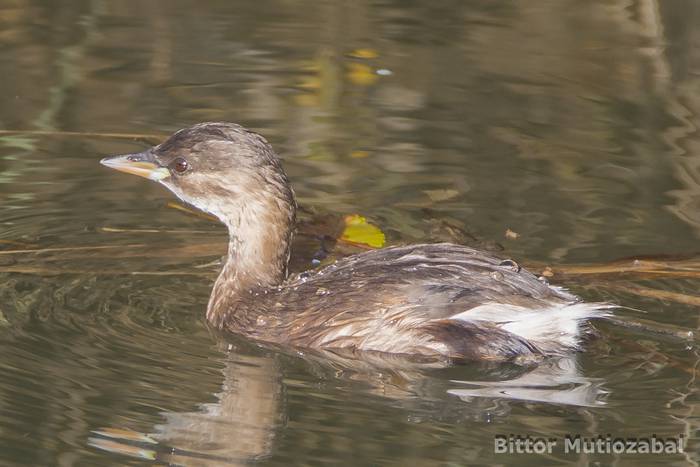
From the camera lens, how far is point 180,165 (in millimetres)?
6715

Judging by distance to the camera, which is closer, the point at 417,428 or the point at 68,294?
the point at 417,428

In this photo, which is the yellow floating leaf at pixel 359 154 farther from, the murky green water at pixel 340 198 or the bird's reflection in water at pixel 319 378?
the bird's reflection in water at pixel 319 378

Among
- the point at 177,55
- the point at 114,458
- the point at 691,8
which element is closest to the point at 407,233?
the point at 114,458

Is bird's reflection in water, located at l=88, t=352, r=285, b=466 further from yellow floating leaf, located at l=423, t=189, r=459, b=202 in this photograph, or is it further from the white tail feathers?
yellow floating leaf, located at l=423, t=189, r=459, b=202

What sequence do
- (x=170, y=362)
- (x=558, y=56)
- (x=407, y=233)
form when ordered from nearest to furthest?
(x=170, y=362), (x=407, y=233), (x=558, y=56)

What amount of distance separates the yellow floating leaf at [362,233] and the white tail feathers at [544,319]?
4.81 feet

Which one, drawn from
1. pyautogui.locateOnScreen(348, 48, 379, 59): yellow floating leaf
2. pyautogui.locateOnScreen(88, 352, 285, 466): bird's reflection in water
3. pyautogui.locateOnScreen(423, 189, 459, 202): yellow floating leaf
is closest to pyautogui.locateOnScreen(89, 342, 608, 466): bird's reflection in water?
pyautogui.locateOnScreen(88, 352, 285, 466): bird's reflection in water

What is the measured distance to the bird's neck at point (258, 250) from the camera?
21.6ft

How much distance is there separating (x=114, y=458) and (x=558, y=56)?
21.6 ft

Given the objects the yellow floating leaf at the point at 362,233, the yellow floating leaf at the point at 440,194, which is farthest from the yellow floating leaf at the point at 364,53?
the yellow floating leaf at the point at 362,233

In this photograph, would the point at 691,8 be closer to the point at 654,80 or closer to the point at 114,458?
the point at 654,80

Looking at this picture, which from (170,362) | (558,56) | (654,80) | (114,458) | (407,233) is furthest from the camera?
(558,56)

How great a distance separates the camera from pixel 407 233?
24.5 ft

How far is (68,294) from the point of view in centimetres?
653
